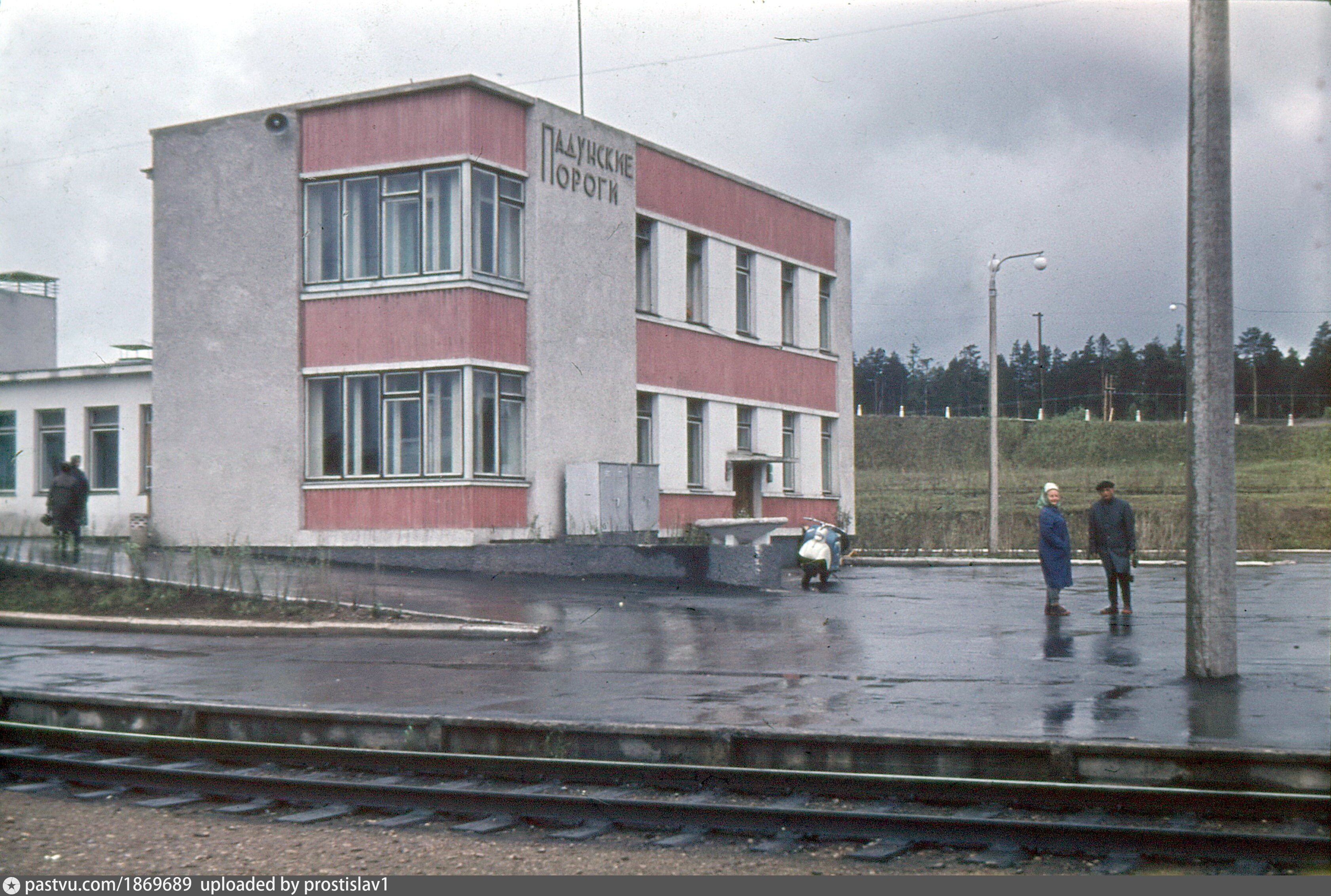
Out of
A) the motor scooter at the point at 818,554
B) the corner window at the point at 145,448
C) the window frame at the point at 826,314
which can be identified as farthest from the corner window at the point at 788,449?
the corner window at the point at 145,448

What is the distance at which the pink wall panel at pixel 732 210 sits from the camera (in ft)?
101

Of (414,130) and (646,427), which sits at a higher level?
(414,130)

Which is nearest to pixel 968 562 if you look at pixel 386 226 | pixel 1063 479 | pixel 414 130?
pixel 386 226

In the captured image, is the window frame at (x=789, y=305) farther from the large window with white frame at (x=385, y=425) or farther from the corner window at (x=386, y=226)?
the large window with white frame at (x=385, y=425)

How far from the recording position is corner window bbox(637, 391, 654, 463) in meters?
30.5

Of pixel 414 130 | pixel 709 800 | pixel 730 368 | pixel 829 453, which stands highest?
pixel 414 130

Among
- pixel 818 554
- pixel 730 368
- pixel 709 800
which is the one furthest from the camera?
pixel 730 368

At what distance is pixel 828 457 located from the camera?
39.1m

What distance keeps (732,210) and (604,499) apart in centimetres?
993

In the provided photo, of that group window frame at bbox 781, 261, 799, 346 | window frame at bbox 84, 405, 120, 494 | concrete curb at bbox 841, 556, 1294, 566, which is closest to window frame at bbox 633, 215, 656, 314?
window frame at bbox 781, 261, 799, 346

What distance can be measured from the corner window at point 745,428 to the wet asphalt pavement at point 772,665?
1203 cm

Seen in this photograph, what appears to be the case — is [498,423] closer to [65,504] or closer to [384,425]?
[384,425]

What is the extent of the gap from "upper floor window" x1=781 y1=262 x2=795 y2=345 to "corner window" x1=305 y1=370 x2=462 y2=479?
45.8 ft

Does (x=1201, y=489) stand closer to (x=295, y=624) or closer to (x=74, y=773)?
(x=74, y=773)
